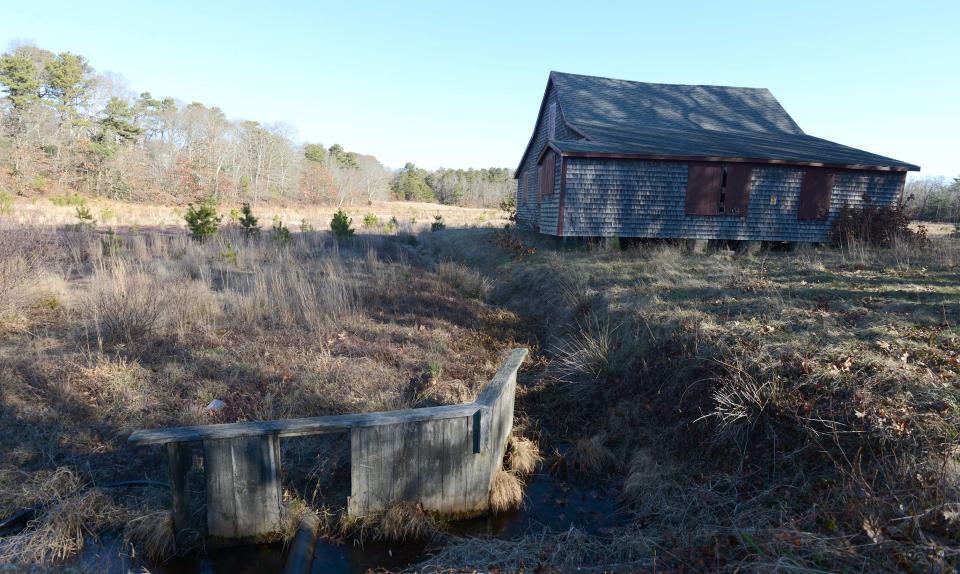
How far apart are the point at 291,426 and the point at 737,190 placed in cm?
1361

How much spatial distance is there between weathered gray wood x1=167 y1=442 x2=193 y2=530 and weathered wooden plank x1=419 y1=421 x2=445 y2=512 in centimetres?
173

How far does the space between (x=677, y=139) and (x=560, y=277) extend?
7.67m

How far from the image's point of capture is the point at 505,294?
11430 millimetres

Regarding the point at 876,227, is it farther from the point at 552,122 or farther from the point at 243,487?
the point at 243,487

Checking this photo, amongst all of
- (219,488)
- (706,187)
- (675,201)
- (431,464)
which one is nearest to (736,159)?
(706,187)

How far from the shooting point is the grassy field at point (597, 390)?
3367mm

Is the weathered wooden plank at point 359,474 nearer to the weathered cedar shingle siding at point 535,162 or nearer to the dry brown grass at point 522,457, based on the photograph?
the dry brown grass at point 522,457

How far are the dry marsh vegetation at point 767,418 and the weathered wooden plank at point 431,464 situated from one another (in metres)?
0.57

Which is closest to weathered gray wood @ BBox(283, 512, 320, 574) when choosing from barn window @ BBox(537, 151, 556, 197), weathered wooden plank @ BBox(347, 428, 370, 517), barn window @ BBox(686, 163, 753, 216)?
weathered wooden plank @ BBox(347, 428, 370, 517)

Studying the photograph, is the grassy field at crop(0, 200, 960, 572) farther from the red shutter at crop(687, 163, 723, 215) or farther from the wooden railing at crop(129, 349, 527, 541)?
the red shutter at crop(687, 163, 723, 215)

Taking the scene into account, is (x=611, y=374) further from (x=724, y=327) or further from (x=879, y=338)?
(x=879, y=338)

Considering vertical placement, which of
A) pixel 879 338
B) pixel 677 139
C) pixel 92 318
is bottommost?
pixel 92 318

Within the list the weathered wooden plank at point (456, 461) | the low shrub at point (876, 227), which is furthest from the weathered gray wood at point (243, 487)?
the low shrub at point (876, 227)

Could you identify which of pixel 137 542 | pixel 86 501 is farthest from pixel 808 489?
pixel 86 501
